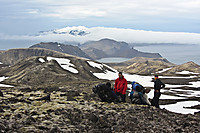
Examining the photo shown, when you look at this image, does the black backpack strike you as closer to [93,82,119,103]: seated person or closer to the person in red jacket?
[93,82,119,103]: seated person

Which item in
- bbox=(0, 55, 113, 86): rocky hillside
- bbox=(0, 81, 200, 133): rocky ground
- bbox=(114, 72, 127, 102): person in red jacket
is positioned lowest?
bbox=(0, 55, 113, 86): rocky hillside

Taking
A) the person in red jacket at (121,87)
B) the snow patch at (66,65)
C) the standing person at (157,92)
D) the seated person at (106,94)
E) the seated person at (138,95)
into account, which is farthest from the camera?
the snow patch at (66,65)

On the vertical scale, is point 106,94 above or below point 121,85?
below

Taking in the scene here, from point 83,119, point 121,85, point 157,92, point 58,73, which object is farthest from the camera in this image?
point 58,73

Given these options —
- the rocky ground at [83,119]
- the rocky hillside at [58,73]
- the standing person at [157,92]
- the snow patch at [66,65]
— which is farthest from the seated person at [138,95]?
the snow patch at [66,65]

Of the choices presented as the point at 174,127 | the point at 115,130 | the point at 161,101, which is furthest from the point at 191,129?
the point at 161,101

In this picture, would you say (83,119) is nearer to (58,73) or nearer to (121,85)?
(121,85)

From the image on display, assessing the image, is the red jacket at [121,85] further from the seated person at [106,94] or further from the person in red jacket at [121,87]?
the seated person at [106,94]

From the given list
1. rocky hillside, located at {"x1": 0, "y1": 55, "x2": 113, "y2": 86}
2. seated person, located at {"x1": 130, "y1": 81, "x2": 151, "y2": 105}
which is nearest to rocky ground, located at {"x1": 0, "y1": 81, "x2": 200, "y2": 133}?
seated person, located at {"x1": 130, "y1": 81, "x2": 151, "y2": 105}

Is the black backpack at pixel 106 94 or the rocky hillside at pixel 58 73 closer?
the black backpack at pixel 106 94

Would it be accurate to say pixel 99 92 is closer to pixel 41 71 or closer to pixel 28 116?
pixel 28 116

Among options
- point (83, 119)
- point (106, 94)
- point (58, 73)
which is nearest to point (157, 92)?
point (106, 94)

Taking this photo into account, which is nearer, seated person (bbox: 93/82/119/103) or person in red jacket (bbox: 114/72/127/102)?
seated person (bbox: 93/82/119/103)

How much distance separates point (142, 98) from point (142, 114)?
3883 mm
